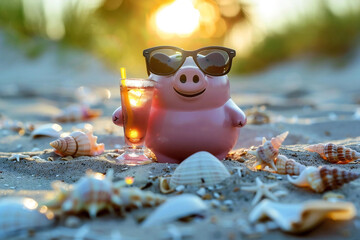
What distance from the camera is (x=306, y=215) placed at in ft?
6.44

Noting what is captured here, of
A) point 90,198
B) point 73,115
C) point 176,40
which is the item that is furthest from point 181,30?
point 90,198

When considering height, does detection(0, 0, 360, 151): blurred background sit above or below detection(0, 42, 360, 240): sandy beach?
above

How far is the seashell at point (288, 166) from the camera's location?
9.73 feet

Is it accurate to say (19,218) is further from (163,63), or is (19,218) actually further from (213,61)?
(213,61)

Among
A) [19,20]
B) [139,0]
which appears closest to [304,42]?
[139,0]

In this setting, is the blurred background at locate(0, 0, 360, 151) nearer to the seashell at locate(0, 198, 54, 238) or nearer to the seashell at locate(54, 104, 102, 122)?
the seashell at locate(54, 104, 102, 122)

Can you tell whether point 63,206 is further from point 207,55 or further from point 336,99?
point 336,99

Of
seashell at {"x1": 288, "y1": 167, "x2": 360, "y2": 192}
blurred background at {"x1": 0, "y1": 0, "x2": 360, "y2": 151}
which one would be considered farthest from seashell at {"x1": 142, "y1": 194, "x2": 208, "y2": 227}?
blurred background at {"x1": 0, "y1": 0, "x2": 360, "y2": 151}

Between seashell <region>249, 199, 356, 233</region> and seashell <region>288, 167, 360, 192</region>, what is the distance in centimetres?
45

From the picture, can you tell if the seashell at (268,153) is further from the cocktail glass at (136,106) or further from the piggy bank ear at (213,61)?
the cocktail glass at (136,106)

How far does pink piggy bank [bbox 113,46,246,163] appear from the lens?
3340mm

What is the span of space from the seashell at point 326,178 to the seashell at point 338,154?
3.50ft

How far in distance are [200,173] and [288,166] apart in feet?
2.43

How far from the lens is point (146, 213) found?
2.26 m
